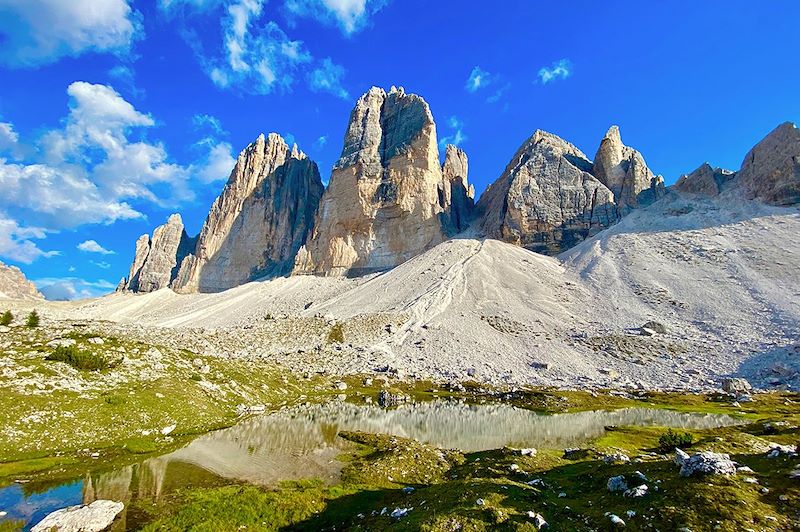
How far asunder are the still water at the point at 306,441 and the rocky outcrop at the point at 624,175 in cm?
11802

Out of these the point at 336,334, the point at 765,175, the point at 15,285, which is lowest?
the point at 336,334

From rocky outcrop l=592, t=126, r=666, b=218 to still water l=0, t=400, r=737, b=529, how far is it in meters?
118

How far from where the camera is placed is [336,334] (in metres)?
84.8

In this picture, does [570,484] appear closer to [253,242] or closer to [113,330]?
[113,330]

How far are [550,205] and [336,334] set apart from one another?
97396 millimetres

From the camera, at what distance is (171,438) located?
24.3m

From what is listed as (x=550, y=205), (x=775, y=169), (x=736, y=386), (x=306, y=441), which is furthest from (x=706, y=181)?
(x=306, y=441)

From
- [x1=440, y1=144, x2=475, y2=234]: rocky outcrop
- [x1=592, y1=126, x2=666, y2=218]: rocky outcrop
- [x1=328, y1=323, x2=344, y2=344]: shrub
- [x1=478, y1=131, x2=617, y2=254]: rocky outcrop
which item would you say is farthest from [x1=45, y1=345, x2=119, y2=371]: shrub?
[x1=592, y1=126, x2=666, y2=218]: rocky outcrop

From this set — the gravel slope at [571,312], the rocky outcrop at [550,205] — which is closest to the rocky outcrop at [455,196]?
the rocky outcrop at [550,205]

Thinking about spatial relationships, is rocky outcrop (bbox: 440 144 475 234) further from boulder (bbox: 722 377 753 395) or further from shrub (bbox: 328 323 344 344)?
boulder (bbox: 722 377 753 395)

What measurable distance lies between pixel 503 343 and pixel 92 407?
66.9m

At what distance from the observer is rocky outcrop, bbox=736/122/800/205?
117 metres

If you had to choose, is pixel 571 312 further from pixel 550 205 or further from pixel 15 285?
pixel 15 285

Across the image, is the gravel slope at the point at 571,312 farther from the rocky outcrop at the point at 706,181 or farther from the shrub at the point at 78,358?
the shrub at the point at 78,358
